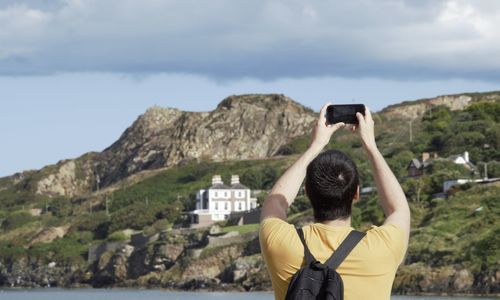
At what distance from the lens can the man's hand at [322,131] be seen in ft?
20.3

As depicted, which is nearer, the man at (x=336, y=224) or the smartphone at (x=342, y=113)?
the man at (x=336, y=224)

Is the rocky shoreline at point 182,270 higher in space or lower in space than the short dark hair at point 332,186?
lower

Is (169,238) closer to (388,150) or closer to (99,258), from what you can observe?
(99,258)

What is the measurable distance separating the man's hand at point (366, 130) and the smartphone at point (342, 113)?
0.04 metres

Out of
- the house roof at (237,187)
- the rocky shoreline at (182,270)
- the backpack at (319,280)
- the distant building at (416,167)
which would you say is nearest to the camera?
the backpack at (319,280)

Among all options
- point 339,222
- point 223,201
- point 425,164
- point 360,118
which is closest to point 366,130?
point 360,118

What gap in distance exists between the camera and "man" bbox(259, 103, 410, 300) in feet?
18.1

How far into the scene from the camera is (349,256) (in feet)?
18.2

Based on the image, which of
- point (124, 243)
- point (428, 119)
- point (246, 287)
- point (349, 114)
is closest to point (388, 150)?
point (428, 119)

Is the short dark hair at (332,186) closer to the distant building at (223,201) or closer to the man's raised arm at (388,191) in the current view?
the man's raised arm at (388,191)

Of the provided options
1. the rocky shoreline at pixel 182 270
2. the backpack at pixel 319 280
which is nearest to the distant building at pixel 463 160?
the rocky shoreline at pixel 182 270

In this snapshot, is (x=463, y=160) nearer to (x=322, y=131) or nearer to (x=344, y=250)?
(x=322, y=131)

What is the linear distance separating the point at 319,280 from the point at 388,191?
68cm

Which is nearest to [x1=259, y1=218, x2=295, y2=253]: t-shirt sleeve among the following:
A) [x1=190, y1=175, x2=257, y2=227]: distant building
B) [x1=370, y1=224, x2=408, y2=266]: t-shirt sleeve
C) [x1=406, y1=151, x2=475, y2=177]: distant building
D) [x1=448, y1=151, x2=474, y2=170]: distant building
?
[x1=370, y1=224, x2=408, y2=266]: t-shirt sleeve
